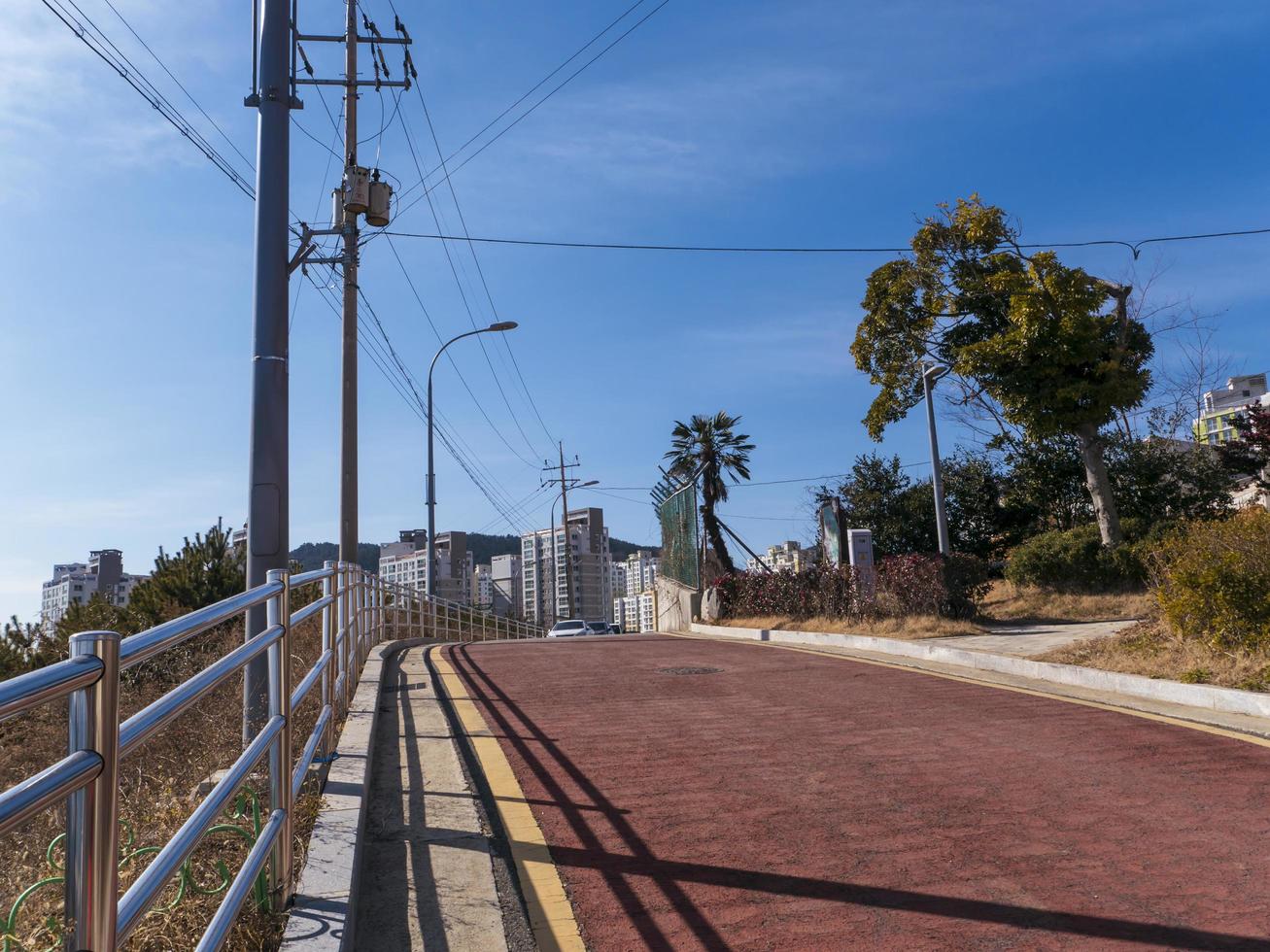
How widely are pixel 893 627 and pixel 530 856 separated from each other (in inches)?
492

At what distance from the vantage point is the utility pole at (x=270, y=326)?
25.7ft

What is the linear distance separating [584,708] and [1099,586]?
48.5 ft

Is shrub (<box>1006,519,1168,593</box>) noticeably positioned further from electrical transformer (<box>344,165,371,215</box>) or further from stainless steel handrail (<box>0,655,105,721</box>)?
stainless steel handrail (<box>0,655,105,721</box>)

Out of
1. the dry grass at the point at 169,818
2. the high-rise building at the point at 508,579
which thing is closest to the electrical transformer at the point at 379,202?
the dry grass at the point at 169,818

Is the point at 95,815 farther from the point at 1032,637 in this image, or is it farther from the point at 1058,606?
the point at 1058,606

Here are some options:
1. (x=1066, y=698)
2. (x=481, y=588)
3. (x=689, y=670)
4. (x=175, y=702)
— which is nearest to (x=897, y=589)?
(x=689, y=670)

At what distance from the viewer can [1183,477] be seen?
24.7 metres

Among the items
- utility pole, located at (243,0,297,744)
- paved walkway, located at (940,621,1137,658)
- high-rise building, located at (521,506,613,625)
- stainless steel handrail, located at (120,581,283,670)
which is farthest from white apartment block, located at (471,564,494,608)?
stainless steel handrail, located at (120,581,283,670)

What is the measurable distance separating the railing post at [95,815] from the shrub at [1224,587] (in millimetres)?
9401

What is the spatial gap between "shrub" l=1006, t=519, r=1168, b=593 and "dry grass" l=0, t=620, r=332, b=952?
49.2 ft

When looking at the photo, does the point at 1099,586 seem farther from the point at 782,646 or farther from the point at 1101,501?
the point at 782,646

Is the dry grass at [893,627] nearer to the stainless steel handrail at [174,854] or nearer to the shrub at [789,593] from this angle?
the shrub at [789,593]

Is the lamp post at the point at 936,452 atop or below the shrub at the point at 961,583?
atop

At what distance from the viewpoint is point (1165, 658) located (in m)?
9.72
